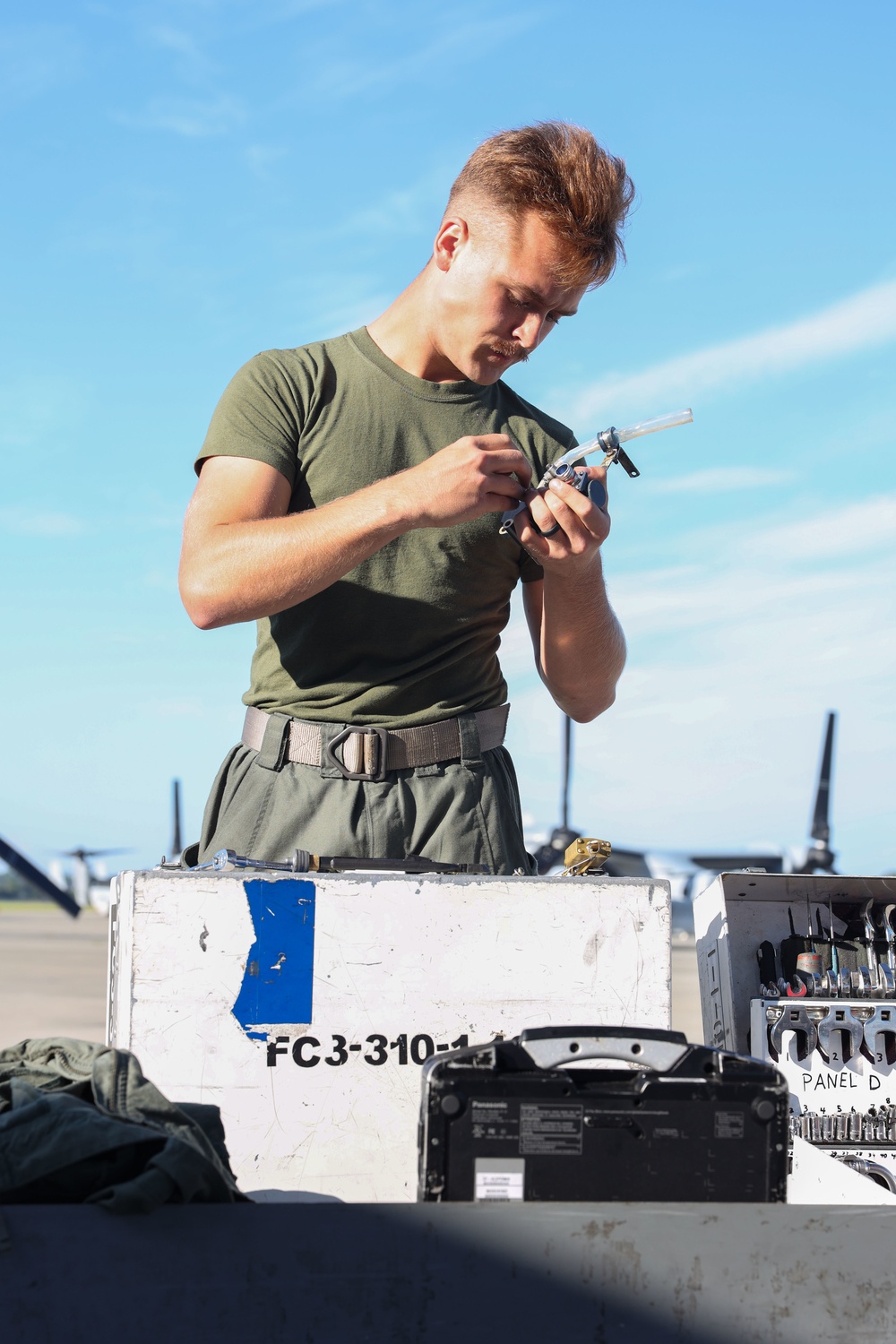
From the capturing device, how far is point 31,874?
1889 cm

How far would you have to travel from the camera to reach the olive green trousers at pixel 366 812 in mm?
2256

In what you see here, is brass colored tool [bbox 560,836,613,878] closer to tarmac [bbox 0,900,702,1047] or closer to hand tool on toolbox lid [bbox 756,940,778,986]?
hand tool on toolbox lid [bbox 756,940,778,986]

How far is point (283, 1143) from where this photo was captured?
72.5 inches

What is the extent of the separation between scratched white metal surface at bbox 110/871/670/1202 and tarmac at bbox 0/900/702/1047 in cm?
145

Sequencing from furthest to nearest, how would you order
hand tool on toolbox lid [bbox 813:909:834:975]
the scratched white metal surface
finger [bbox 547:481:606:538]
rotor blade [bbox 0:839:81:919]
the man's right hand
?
rotor blade [bbox 0:839:81:919], hand tool on toolbox lid [bbox 813:909:834:975], finger [bbox 547:481:606:538], the man's right hand, the scratched white metal surface

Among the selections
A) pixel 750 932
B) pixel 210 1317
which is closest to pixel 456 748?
pixel 750 932

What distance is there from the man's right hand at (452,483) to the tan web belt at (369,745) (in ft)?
1.58

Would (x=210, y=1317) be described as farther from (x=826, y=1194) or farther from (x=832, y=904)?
(x=832, y=904)

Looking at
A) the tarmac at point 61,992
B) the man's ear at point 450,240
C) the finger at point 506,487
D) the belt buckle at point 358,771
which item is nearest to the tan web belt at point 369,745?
the belt buckle at point 358,771

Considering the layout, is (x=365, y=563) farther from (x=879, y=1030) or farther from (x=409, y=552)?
(x=879, y=1030)

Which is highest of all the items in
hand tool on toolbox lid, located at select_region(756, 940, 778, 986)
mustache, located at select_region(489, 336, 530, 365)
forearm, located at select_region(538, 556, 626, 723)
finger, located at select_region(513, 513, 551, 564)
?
mustache, located at select_region(489, 336, 530, 365)

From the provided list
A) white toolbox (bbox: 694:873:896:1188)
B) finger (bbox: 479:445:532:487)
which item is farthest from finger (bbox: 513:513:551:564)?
white toolbox (bbox: 694:873:896:1188)

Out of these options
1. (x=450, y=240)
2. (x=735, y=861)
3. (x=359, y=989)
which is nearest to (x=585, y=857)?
(x=359, y=989)

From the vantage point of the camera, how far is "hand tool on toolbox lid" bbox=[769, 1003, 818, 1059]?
2.62 m
